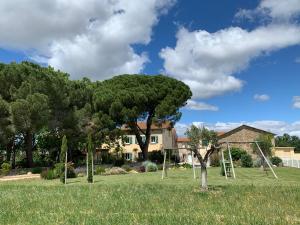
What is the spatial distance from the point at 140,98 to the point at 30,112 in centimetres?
1378

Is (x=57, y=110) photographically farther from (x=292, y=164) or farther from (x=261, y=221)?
(x=261, y=221)

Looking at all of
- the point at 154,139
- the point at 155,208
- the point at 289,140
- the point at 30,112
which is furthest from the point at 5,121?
the point at 289,140

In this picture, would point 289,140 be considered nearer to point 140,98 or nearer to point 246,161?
point 246,161

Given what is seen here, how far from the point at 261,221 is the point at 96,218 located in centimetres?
389

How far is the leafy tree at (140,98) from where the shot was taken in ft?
150

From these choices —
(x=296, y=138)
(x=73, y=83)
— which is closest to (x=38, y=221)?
(x=73, y=83)

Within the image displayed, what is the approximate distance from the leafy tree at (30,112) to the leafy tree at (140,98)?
9.70m

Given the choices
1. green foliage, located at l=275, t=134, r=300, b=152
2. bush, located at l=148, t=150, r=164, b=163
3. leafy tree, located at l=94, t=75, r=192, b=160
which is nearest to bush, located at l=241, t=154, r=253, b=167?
leafy tree, located at l=94, t=75, r=192, b=160

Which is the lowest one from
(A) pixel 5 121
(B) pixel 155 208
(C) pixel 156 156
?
(B) pixel 155 208

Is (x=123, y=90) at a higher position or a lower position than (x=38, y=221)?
higher

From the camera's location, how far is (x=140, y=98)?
151 feet

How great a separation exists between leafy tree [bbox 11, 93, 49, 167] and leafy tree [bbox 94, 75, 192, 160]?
31.8ft

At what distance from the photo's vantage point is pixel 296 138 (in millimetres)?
143500

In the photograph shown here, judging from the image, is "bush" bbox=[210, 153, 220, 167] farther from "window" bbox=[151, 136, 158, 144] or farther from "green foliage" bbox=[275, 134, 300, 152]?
"green foliage" bbox=[275, 134, 300, 152]
